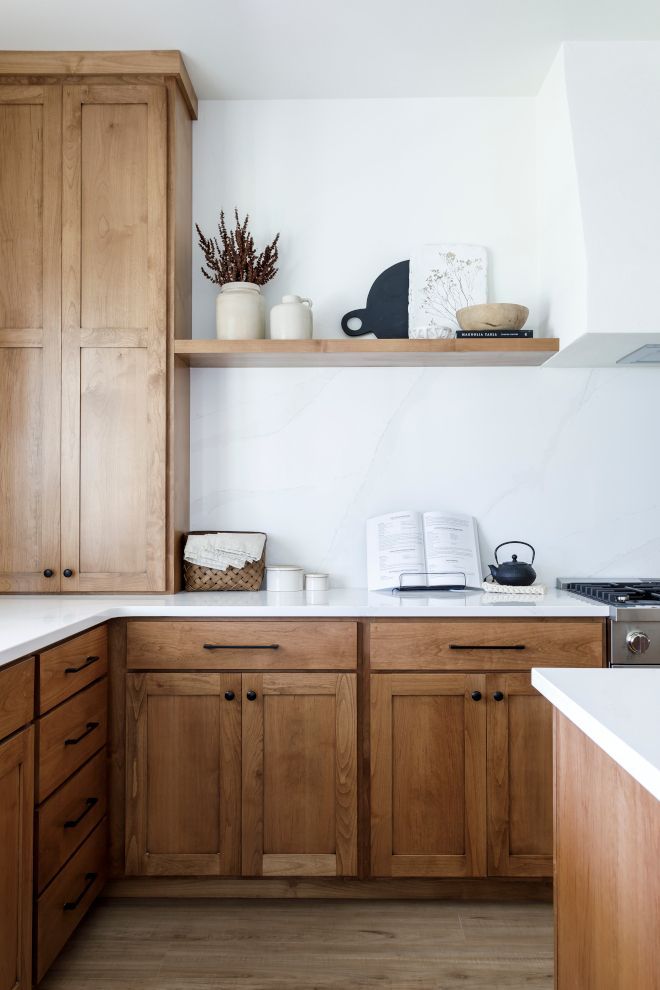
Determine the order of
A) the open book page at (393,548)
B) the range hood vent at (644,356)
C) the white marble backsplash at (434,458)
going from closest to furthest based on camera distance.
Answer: the range hood vent at (644,356) → the open book page at (393,548) → the white marble backsplash at (434,458)

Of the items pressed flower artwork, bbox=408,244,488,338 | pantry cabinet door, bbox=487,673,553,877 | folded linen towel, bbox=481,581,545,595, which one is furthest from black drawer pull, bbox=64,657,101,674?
pressed flower artwork, bbox=408,244,488,338

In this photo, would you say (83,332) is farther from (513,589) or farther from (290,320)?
(513,589)

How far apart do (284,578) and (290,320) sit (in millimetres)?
893

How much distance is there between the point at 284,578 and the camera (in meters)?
2.58

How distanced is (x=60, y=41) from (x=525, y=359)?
190 cm

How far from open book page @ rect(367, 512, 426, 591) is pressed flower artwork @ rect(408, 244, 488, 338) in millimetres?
733

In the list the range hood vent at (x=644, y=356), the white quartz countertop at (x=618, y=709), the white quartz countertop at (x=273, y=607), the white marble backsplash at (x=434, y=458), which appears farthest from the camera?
the white marble backsplash at (x=434, y=458)

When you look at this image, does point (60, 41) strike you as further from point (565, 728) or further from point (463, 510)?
point (565, 728)

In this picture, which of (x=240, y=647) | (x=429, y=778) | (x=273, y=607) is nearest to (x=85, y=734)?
(x=240, y=647)

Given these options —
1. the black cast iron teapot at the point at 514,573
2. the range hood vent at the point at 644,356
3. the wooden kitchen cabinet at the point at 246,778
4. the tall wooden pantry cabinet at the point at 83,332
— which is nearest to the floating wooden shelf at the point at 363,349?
the tall wooden pantry cabinet at the point at 83,332

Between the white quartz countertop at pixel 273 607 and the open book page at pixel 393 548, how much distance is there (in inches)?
7.5

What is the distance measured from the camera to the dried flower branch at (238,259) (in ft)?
8.83

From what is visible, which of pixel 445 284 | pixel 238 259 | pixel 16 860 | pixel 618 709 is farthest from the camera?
pixel 445 284

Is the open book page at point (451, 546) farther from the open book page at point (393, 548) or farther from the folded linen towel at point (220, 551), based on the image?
the folded linen towel at point (220, 551)
